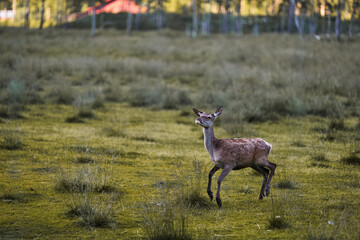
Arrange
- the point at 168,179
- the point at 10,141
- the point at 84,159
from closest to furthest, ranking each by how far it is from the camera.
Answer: the point at 168,179
the point at 84,159
the point at 10,141

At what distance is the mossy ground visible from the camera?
5.26m

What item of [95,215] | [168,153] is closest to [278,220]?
[95,215]

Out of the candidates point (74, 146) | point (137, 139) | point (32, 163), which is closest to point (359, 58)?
point (137, 139)

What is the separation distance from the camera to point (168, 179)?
756 centimetres

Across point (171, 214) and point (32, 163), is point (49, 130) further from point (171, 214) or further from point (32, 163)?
point (171, 214)

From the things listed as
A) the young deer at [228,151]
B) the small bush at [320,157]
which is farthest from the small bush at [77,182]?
the small bush at [320,157]

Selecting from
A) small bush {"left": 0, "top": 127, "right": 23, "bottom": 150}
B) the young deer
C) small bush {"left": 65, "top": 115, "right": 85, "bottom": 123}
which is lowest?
small bush {"left": 65, "top": 115, "right": 85, "bottom": 123}

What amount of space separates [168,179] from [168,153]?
7.98 ft

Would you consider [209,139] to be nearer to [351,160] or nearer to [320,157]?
[320,157]

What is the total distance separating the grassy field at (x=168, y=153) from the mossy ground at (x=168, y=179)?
0.09 feet

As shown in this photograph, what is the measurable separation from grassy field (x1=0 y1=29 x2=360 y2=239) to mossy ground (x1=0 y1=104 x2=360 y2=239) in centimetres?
3

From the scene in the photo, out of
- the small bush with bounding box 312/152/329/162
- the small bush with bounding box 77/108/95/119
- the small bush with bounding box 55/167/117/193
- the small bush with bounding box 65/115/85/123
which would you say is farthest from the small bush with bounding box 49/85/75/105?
the small bush with bounding box 55/167/117/193

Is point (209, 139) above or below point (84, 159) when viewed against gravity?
above

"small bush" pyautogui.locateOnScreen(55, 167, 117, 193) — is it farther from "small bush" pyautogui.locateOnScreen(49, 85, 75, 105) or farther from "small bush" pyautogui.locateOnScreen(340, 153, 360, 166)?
"small bush" pyautogui.locateOnScreen(49, 85, 75, 105)
